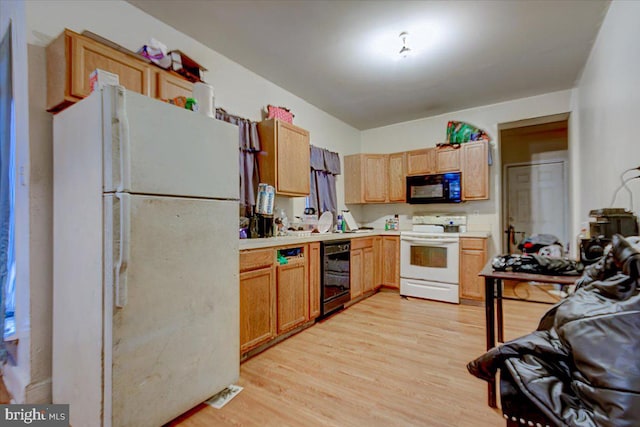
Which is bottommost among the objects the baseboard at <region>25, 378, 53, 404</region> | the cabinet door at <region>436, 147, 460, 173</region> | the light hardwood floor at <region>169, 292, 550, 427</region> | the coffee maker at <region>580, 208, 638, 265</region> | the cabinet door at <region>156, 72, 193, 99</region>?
the light hardwood floor at <region>169, 292, 550, 427</region>

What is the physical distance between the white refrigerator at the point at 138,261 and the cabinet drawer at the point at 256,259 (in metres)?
0.33

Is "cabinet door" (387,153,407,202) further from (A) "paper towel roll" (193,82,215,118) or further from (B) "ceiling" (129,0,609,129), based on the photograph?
(A) "paper towel roll" (193,82,215,118)

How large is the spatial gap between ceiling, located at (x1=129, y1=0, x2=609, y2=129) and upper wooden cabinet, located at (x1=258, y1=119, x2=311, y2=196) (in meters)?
0.64

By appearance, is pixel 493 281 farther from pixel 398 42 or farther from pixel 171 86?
pixel 171 86

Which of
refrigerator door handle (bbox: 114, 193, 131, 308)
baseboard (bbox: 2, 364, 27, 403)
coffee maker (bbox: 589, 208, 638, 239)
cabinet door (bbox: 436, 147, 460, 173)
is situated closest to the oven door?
cabinet door (bbox: 436, 147, 460, 173)

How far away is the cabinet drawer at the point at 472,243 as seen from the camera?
3586mm

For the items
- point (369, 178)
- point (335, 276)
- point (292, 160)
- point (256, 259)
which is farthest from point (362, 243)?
point (256, 259)

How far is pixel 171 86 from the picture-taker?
2109mm

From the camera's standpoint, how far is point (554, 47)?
2.73 metres

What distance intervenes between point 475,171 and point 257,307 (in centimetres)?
345

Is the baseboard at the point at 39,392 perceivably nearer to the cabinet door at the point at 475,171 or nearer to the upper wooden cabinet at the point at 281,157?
the upper wooden cabinet at the point at 281,157

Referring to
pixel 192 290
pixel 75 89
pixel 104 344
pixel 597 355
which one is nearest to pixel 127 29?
pixel 75 89

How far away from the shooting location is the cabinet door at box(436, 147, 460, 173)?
4121mm

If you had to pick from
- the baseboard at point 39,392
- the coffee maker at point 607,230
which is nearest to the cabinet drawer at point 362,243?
the coffee maker at point 607,230
